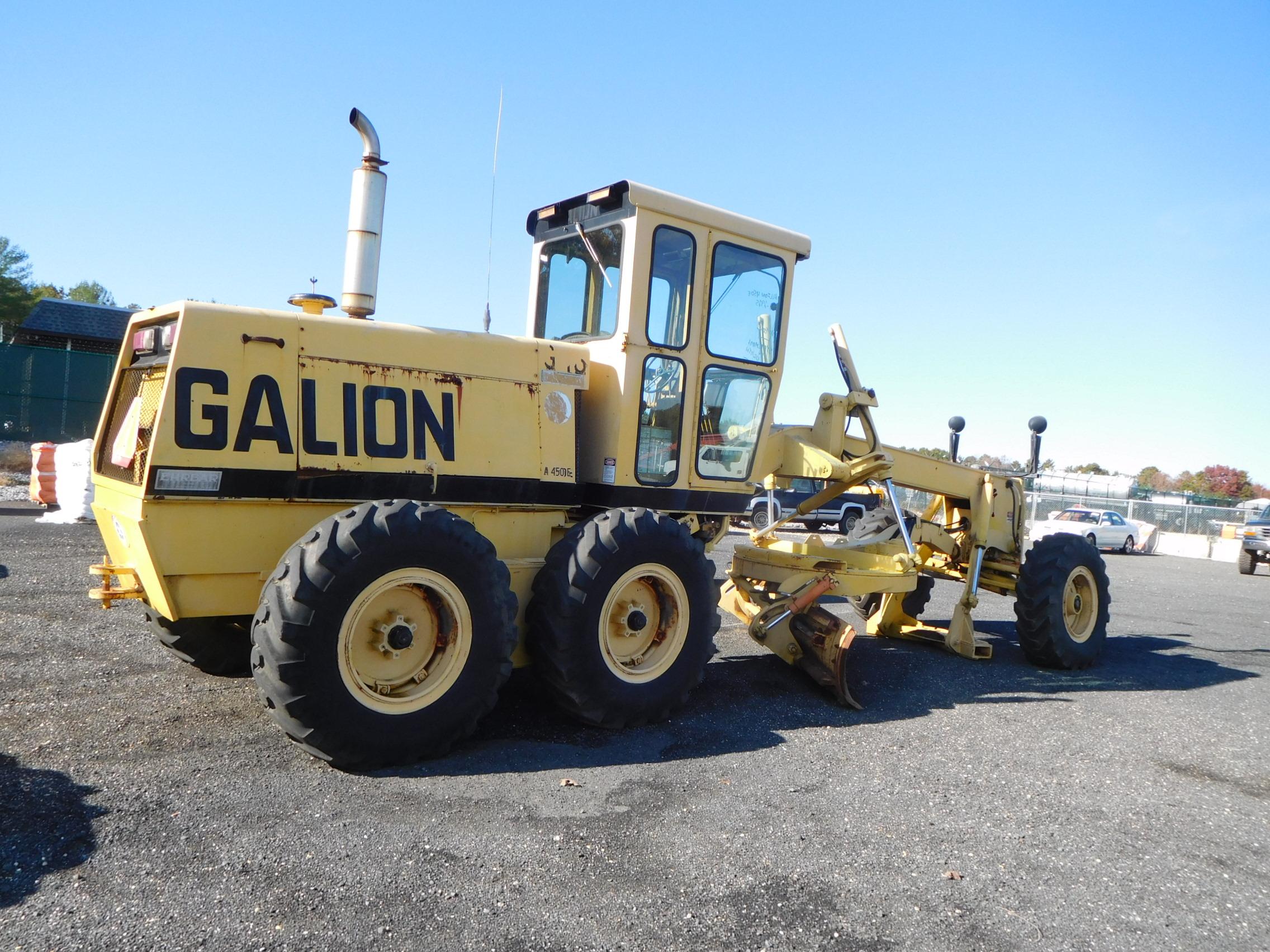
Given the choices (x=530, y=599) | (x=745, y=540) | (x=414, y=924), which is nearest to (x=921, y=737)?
(x=530, y=599)

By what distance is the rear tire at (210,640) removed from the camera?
529cm

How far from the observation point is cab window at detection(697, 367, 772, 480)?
6023mm

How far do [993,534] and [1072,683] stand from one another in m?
1.47

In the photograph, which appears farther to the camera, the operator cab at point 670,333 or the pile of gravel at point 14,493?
the pile of gravel at point 14,493


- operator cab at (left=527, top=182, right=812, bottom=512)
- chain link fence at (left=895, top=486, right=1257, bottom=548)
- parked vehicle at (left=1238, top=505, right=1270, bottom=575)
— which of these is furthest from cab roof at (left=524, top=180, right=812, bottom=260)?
chain link fence at (left=895, top=486, right=1257, bottom=548)

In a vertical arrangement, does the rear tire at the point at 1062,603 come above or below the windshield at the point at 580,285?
below

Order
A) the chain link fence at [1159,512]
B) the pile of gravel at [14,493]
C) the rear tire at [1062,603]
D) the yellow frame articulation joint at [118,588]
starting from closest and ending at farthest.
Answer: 1. the yellow frame articulation joint at [118,588]
2. the rear tire at [1062,603]
3. the pile of gravel at [14,493]
4. the chain link fence at [1159,512]

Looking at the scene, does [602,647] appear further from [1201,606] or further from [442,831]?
[1201,606]

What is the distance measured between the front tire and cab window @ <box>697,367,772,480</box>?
1996 millimetres

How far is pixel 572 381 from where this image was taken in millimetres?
5547

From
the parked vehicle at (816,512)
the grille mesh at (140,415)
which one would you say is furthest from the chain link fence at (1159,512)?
the grille mesh at (140,415)

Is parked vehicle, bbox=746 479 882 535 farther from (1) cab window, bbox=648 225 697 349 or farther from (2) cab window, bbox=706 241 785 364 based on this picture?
(1) cab window, bbox=648 225 697 349

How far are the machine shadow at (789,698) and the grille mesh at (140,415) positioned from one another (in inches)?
79.1

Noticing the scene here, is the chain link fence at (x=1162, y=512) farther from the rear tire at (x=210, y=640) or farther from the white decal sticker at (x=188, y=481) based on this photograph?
the white decal sticker at (x=188, y=481)
